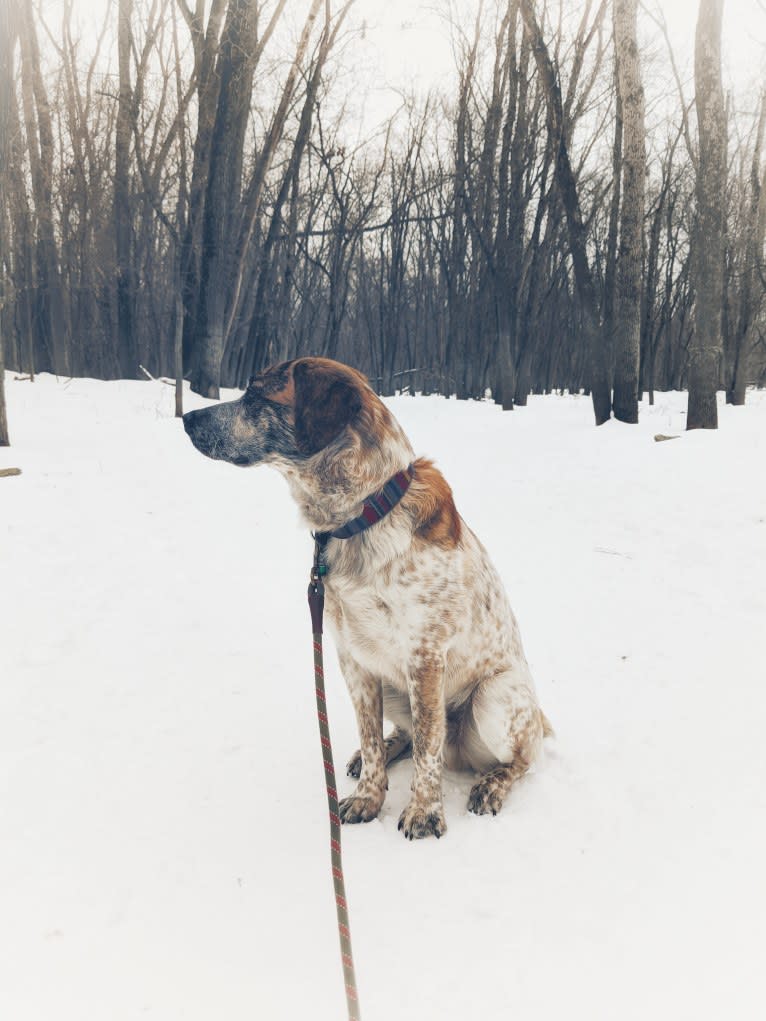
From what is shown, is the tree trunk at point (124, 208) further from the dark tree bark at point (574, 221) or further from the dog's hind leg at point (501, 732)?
the dog's hind leg at point (501, 732)

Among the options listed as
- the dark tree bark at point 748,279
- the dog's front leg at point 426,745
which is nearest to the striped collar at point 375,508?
the dog's front leg at point 426,745

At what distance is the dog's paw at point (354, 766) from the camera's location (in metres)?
2.71

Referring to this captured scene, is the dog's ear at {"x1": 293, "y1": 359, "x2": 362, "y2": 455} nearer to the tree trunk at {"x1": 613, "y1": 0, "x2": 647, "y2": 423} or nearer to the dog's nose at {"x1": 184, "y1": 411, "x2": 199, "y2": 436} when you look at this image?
the dog's nose at {"x1": 184, "y1": 411, "x2": 199, "y2": 436}

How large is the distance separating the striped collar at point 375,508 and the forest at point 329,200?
7.39 m

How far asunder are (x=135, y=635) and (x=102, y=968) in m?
2.25

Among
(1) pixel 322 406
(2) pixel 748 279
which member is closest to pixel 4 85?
(1) pixel 322 406

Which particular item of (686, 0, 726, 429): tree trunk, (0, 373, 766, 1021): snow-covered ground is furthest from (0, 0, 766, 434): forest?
(0, 373, 766, 1021): snow-covered ground

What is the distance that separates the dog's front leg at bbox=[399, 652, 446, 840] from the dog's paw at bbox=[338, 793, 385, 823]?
107mm

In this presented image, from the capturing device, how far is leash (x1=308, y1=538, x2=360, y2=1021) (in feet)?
4.69

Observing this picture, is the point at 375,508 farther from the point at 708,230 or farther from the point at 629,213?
the point at 629,213

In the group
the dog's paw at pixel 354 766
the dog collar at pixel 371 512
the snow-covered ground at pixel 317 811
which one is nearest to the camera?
the snow-covered ground at pixel 317 811

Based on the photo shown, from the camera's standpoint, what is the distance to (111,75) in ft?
58.1

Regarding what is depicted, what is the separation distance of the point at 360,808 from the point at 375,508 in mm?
1094

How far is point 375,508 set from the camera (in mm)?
2205
